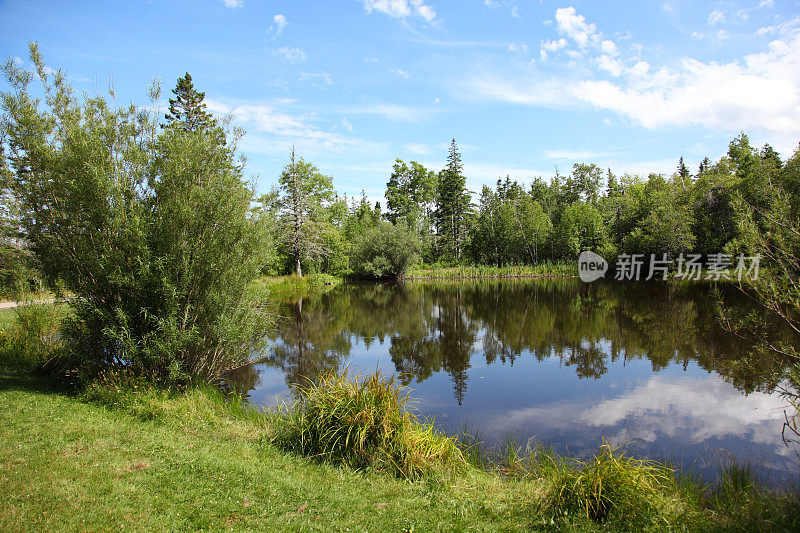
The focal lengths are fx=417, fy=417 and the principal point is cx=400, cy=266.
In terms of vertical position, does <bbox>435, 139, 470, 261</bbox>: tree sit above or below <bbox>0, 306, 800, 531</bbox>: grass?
above

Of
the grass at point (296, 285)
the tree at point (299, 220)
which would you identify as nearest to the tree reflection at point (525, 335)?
the grass at point (296, 285)

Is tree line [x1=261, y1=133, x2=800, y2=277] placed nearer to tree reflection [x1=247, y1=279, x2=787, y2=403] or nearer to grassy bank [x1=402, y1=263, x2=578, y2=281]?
grassy bank [x1=402, y1=263, x2=578, y2=281]

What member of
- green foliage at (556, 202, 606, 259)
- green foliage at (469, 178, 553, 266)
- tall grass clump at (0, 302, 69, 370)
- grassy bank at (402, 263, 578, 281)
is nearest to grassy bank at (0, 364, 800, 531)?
tall grass clump at (0, 302, 69, 370)

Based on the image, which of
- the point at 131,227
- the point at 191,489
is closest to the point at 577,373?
the point at 191,489

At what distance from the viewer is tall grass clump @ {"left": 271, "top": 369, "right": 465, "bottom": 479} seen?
571cm

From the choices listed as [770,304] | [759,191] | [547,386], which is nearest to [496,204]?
[759,191]

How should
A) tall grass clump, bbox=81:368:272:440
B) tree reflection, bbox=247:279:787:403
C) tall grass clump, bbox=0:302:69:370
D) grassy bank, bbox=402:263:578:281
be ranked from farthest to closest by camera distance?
grassy bank, bbox=402:263:578:281
tree reflection, bbox=247:279:787:403
tall grass clump, bbox=0:302:69:370
tall grass clump, bbox=81:368:272:440

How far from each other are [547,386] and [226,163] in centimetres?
931

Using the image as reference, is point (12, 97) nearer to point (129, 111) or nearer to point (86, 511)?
point (129, 111)

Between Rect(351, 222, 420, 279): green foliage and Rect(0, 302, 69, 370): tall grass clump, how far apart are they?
3481cm

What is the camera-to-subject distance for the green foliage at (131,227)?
24.7 feet

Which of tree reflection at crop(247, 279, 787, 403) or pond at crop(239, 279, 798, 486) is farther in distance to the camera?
tree reflection at crop(247, 279, 787, 403)

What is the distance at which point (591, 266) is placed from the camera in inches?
1945

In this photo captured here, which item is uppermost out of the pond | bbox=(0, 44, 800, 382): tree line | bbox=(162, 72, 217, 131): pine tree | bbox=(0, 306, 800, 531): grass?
bbox=(162, 72, 217, 131): pine tree
